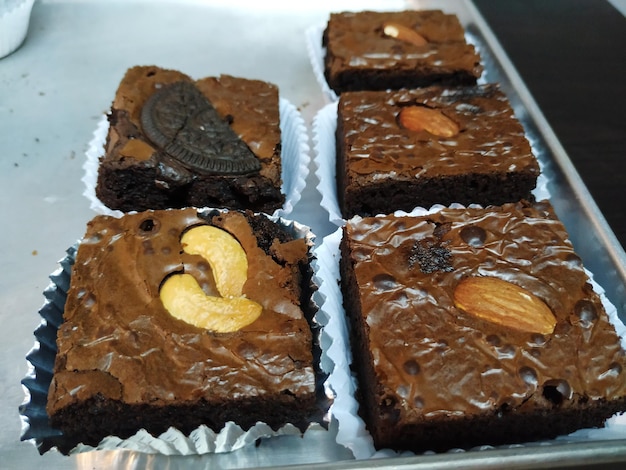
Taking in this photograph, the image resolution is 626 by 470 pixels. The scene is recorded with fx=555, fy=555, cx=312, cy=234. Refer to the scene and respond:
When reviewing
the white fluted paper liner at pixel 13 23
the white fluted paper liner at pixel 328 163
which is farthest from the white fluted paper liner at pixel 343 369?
the white fluted paper liner at pixel 13 23

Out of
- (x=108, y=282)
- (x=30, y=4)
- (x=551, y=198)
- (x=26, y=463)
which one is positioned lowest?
(x=26, y=463)

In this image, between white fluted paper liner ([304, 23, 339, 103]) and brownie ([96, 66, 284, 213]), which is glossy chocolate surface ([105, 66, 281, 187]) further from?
white fluted paper liner ([304, 23, 339, 103])

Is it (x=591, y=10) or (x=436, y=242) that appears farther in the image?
(x=591, y=10)

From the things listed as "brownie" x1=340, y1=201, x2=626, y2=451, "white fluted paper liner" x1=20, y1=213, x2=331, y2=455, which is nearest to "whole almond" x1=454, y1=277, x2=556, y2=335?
"brownie" x1=340, y1=201, x2=626, y2=451

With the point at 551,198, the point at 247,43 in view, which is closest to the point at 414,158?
the point at 551,198

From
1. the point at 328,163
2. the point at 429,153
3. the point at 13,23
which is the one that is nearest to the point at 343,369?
the point at 429,153

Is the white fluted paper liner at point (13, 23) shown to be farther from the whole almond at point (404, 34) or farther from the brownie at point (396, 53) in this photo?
the whole almond at point (404, 34)

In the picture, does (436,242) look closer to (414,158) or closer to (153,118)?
(414,158)
